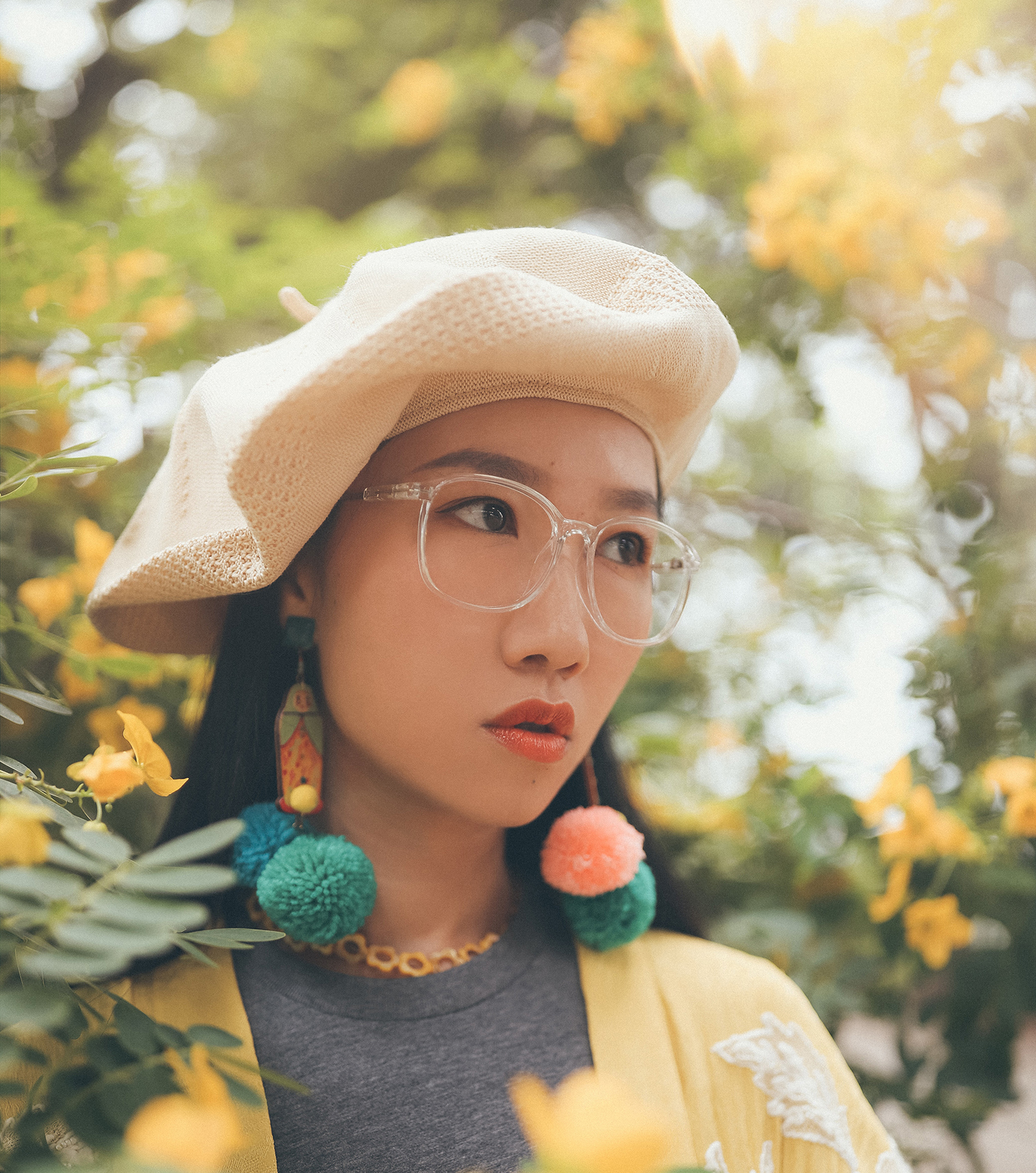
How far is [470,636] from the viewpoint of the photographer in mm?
880

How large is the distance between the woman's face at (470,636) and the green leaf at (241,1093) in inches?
18.1

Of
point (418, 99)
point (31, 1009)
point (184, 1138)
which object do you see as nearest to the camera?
point (184, 1138)

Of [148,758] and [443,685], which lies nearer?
[148,758]

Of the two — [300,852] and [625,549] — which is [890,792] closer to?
[625,549]

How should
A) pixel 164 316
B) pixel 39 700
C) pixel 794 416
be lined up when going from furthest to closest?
pixel 794 416 < pixel 164 316 < pixel 39 700

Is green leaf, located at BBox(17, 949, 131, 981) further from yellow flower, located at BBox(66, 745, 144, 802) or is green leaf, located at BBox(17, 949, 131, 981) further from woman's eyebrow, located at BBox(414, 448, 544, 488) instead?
woman's eyebrow, located at BBox(414, 448, 544, 488)

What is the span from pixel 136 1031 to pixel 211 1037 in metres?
0.05

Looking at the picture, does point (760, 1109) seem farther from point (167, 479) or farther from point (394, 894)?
point (167, 479)

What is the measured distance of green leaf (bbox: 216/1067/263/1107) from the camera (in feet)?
1.36

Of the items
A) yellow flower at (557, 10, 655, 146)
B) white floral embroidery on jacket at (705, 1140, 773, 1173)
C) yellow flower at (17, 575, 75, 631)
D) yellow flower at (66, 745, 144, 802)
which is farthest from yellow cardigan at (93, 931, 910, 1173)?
yellow flower at (557, 10, 655, 146)

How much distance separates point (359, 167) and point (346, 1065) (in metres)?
2.63

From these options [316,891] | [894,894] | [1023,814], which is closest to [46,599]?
[316,891]

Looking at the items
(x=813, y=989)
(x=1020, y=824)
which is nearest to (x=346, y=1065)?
(x=813, y=989)

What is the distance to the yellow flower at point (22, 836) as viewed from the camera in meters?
0.43
